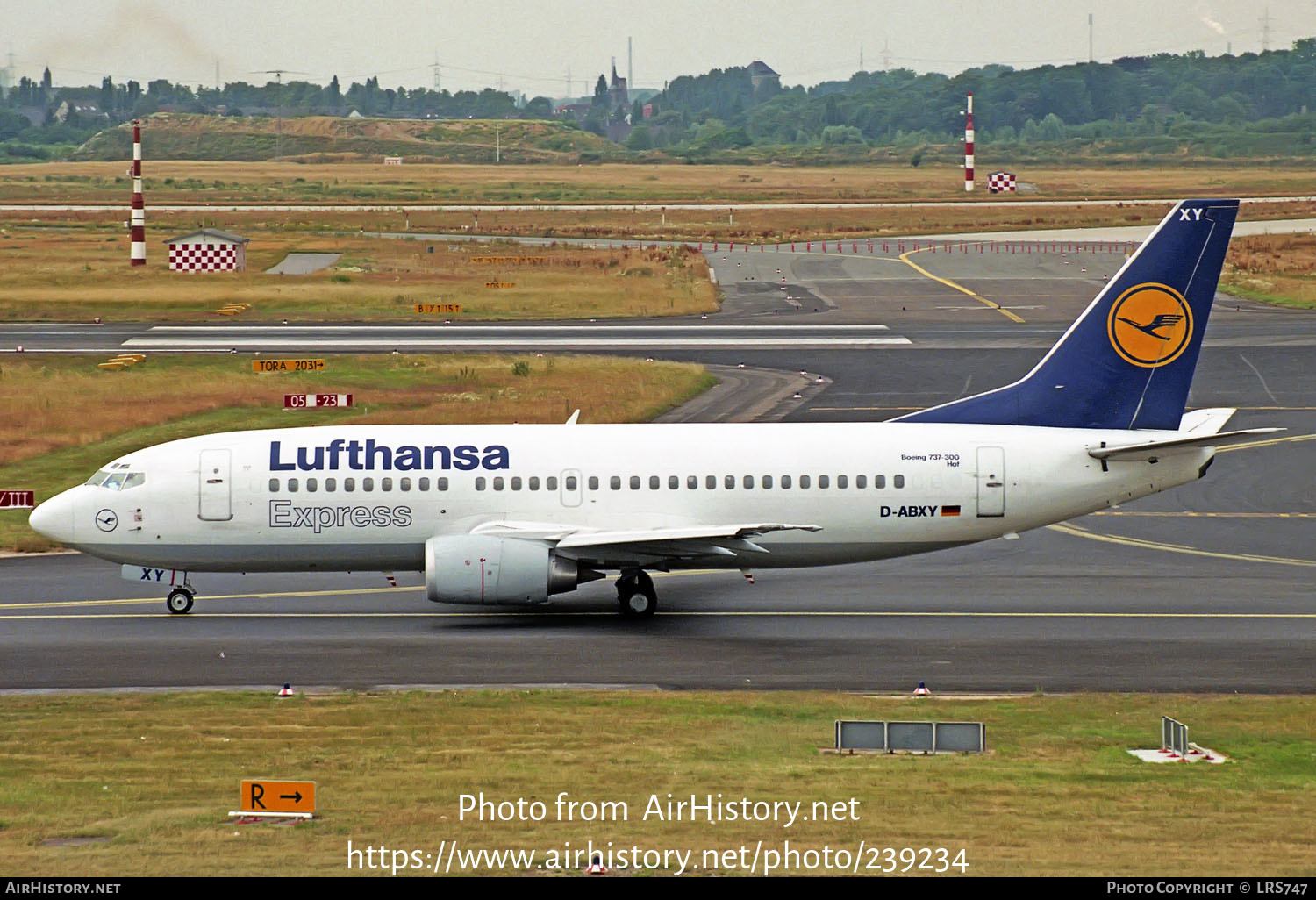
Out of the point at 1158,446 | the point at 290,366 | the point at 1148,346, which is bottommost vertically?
the point at 1158,446

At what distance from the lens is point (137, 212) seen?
108 m

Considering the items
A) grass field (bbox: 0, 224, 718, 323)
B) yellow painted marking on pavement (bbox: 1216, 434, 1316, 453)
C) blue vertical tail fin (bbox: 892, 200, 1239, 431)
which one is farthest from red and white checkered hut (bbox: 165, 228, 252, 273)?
blue vertical tail fin (bbox: 892, 200, 1239, 431)

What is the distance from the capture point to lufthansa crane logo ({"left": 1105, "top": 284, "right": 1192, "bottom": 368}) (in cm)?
3466

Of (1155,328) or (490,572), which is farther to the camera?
(1155,328)

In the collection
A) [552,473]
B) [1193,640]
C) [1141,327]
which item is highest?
[1141,327]

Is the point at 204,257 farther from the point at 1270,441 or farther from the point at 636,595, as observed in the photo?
the point at 636,595

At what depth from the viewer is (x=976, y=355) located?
71688 millimetres

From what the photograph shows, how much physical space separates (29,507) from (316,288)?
56041 mm

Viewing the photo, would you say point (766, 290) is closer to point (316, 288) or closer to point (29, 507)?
point (316, 288)

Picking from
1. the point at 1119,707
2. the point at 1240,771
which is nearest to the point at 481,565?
the point at 1119,707

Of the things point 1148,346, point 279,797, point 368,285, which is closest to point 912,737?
point 279,797

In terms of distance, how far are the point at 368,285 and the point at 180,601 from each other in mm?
67766

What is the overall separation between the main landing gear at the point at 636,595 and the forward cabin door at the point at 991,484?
7.22 meters

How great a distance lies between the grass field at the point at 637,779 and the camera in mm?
18109
